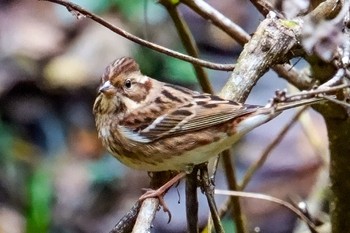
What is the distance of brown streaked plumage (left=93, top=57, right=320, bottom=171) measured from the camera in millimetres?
2109

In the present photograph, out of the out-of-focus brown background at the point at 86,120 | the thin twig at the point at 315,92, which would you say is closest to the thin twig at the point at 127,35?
the thin twig at the point at 315,92

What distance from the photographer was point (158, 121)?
2197 mm

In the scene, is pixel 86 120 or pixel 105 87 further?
pixel 86 120

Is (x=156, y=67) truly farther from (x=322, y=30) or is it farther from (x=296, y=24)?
(x=322, y=30)

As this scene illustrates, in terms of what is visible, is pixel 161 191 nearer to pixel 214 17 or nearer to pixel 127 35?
pixel 127 35

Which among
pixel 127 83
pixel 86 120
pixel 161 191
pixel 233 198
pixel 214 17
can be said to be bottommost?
pixel 161 191

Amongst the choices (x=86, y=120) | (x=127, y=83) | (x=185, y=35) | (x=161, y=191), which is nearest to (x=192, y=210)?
(x=161, y=191)

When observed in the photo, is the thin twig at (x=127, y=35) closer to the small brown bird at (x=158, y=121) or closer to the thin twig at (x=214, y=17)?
the small brown bird at (x=158, y=121)

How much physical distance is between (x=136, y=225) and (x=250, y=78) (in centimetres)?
40

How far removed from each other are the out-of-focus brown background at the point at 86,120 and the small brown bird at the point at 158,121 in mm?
1524

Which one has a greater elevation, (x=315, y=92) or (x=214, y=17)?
(x=214, y=17)

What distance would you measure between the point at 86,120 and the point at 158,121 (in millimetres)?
2286

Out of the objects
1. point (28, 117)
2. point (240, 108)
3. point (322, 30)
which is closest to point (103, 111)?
point (240, 108)

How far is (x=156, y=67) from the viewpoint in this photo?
414 centimetres
